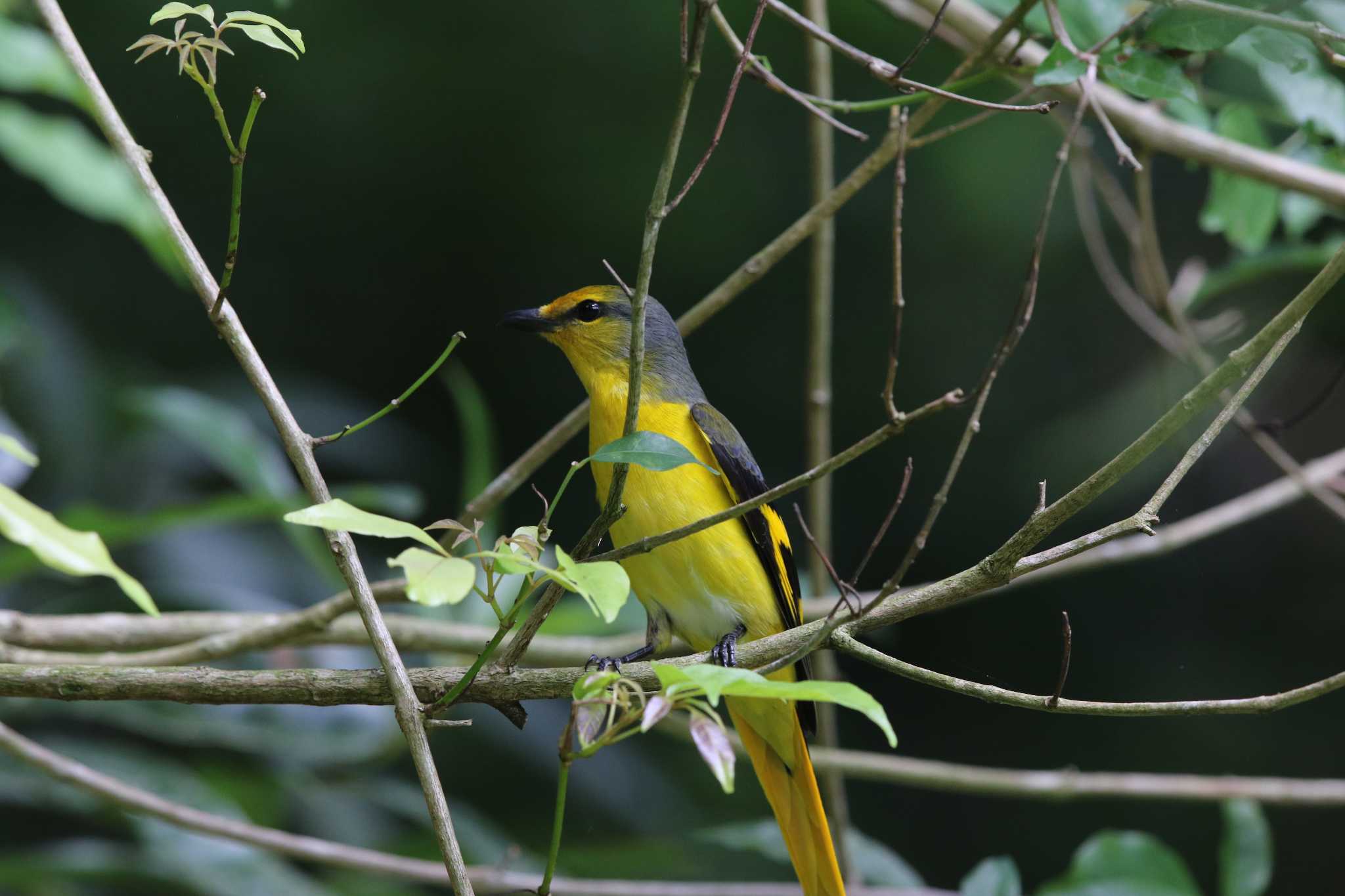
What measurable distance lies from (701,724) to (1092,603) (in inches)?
183

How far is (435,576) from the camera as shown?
1270 mm

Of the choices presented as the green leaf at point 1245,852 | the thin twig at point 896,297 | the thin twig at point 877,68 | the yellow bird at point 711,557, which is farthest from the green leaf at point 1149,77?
the green leaf at point 1245,852

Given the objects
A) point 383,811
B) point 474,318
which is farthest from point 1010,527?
point 383,811

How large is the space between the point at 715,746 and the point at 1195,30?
181cm

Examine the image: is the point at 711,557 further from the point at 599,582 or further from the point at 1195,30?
the point at 599,582

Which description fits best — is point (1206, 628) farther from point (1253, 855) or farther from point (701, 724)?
point (701, 724)

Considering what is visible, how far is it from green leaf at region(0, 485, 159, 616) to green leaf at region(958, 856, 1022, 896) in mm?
2386

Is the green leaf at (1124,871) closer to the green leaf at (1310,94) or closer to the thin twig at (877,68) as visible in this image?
the green leaf at (1310,94)

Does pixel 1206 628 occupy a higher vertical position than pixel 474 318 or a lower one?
lower

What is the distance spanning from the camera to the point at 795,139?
5.68 metres

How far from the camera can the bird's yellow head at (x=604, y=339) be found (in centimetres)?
328

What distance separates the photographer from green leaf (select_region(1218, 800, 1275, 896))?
353 cm

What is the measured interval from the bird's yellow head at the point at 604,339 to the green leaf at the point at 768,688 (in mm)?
2014

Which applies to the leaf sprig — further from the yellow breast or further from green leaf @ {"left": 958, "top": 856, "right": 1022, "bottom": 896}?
green leaf @ {"left": 958, "top": 856, "right": 1022, "bottom": 896}
